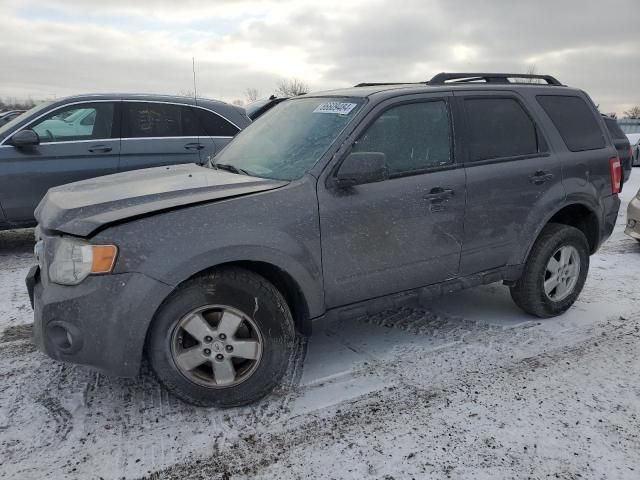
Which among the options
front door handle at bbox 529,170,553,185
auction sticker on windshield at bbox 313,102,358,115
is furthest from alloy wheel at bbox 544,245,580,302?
auction sticker on windshield at bbox 313,102,358,115

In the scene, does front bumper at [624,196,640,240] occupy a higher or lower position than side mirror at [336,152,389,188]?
lower

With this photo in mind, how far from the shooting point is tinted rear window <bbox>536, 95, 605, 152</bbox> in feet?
13.2

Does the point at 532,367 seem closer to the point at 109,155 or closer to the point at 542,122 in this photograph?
the point at 542,122

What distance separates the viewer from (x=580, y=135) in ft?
13.5

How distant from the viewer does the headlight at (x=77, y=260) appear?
2.44m

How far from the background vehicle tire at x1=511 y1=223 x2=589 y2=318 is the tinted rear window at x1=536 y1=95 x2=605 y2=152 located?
693 millimetres

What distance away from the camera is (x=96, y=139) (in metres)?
6.04

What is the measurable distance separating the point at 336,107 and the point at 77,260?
182 centimetres

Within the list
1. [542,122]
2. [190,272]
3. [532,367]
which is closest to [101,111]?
[190,272]

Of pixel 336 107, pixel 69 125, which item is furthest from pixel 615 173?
pixel 69 125

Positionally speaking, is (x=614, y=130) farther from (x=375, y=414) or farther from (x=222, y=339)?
(x=222, y=339)

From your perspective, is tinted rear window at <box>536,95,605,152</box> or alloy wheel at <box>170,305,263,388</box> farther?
tinted rear window at <box>536,95,605,152</box>

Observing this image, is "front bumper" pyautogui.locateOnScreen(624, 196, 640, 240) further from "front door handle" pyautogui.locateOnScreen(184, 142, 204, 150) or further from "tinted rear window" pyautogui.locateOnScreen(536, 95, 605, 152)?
"front door handle" pyautogui.locateOnScreen(184, 142, 204, 150)

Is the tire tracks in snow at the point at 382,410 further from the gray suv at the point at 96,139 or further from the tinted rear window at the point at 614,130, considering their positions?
the tinted rear window at the point at 614,130
